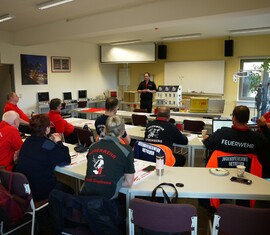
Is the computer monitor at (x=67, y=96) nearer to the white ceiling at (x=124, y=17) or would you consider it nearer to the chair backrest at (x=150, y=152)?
the white ceiling at (x=124, y=17)

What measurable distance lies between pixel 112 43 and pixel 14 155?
7.56 m

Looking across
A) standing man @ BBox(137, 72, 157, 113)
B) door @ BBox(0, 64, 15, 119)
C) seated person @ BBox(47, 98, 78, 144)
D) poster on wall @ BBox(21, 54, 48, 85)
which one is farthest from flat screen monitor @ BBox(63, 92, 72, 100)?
seated person @ BBox(47, 98, 78, 144)

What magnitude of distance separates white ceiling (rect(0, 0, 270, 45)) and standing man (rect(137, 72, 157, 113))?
4.64 feet

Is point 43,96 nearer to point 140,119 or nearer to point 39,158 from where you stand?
point 140,119

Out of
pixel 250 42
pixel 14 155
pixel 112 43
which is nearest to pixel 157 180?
pixel 14 155

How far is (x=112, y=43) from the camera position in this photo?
961 cm

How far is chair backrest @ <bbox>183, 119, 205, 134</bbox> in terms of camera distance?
15.7ft

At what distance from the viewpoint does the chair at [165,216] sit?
1588 millimetres

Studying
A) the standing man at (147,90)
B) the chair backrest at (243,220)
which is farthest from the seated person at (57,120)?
the standing man at (147,90)

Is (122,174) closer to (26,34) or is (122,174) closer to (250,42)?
(26,34)

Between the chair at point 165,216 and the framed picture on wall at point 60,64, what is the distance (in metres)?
7.68

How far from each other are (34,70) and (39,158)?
6.39 m

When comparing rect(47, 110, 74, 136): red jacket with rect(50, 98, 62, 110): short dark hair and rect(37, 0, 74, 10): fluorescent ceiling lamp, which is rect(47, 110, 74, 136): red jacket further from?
rect(37, 0, 74, 10): fluorescent ceiling lamp

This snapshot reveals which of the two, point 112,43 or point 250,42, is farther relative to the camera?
point 112,43
